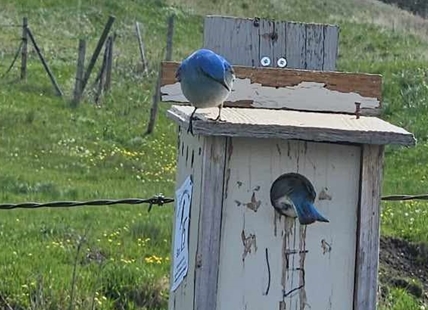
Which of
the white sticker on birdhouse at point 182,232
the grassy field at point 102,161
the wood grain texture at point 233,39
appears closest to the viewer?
the white sticker on birdhouse at point 182,232

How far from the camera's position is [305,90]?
2889mm

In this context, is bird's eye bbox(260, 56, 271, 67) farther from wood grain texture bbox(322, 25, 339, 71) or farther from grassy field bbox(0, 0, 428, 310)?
grassy field bbox(0, 0, 428, 310)

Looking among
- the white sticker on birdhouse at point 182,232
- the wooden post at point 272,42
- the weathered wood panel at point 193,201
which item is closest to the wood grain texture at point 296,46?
the wooden post at point 272,42

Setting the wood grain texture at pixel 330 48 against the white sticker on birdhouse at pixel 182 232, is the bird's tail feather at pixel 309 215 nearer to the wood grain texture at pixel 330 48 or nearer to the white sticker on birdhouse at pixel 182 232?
the white sticker on birdhouse at pixel 182 232

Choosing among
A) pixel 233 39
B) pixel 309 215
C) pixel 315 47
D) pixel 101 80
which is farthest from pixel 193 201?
pixel 101 80

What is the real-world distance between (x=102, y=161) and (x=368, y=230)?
9511 millimetres

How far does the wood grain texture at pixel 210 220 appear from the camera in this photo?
257 cm

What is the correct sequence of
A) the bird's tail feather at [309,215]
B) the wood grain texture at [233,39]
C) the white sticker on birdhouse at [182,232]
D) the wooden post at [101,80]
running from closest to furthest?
the bird's tail feather at [309,215], the white sticker on birdhouse at [182,232], the wood grain texture at [233,39], the wooden post at [101,80]

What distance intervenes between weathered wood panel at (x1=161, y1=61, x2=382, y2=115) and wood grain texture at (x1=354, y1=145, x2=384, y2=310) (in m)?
0.27

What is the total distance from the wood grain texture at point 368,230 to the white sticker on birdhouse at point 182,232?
418 millimetres

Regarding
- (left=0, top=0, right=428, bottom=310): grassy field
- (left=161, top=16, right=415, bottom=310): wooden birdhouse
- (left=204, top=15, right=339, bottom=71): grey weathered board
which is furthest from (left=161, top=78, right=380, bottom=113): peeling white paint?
(left=0, top=0, right=428, bottom=310): grassy field

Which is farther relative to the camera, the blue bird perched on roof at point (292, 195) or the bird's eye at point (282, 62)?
the bird's eye at point (282, 62)

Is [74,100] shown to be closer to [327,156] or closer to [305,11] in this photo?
[327,156]

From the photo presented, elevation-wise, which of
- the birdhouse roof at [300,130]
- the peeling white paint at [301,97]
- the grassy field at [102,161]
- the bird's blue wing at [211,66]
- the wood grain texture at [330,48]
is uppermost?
the wood grain texture at [330,48]
